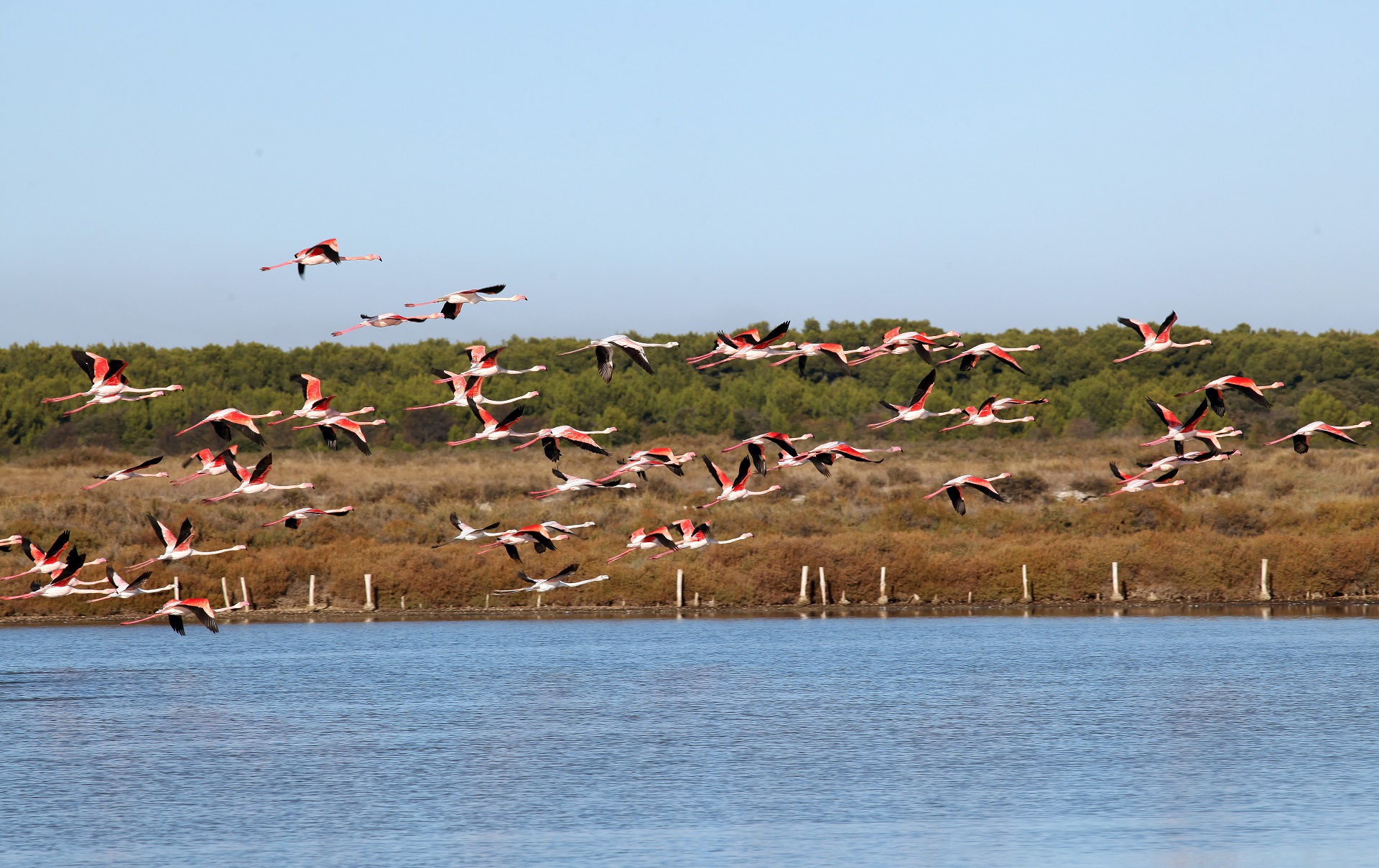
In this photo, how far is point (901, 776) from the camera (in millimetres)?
27516

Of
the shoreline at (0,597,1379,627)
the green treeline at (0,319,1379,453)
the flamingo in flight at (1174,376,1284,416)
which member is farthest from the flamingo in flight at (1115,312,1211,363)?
the green treeline at (0,319,1379,453)

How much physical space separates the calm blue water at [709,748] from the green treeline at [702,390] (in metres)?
42.6

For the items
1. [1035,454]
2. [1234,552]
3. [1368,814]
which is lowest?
[1368,814]

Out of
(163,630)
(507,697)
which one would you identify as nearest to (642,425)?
(163,630)

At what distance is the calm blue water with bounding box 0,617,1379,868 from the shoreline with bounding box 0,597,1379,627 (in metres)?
4.08

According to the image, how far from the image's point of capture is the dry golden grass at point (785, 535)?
5641cm

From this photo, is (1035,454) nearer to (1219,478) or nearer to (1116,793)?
(1219,478)

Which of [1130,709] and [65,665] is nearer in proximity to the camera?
[1130,709]

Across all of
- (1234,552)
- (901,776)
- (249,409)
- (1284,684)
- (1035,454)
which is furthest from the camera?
(249,409)

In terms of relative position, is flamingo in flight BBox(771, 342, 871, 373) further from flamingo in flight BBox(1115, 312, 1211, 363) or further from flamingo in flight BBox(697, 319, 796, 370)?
flamingo in flight BBox(1115, 312, 1211, 363)

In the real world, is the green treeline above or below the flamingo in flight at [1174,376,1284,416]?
above

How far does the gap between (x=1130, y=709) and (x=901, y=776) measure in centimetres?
901

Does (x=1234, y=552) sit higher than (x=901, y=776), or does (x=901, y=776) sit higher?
(x=1234, y=552)

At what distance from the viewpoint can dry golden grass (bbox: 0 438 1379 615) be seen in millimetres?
56406
